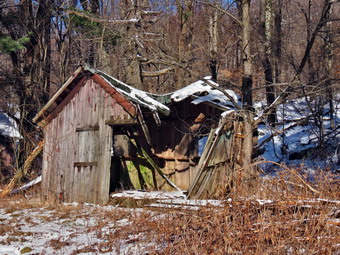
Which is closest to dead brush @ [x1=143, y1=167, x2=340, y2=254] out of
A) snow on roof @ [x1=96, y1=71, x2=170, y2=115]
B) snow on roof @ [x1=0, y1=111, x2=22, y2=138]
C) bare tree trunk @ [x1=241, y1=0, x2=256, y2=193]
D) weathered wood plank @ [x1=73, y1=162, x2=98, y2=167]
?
bare tree trunk @ [x1=241, y1=0, x2=256, y2=193]

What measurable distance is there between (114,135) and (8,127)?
8.02 m

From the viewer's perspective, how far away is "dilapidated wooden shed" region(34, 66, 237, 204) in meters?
10.8

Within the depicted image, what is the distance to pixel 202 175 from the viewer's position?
30.9 ft

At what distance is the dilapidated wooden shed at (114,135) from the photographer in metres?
10.8

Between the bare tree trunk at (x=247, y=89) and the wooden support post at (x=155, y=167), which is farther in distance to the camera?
the wooden support post at (x=155, y=167)

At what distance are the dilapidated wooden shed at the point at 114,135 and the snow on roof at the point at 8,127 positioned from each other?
16.2 ft

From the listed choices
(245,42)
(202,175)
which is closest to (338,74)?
(245,42)

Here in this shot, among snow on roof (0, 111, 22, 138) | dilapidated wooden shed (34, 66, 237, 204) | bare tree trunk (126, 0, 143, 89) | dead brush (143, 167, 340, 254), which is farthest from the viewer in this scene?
bare tree trunk (126, 0, 143, 89)

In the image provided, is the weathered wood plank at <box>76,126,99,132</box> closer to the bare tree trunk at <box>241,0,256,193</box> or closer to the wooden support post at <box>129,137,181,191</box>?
the wooden support post at <box>129,137,181,191</box>

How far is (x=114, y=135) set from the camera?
37.5 ft

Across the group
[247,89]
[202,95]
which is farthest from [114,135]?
[247,89]

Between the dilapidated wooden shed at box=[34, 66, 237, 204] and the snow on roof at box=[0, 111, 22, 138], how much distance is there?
4932 millimetres

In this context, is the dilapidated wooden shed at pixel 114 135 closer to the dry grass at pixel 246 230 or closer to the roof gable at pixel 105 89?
the roof gable at pixel 105 89

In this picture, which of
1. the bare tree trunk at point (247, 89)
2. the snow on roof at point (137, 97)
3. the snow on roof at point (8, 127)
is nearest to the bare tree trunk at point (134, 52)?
the snow on roof at point (8, 127)
